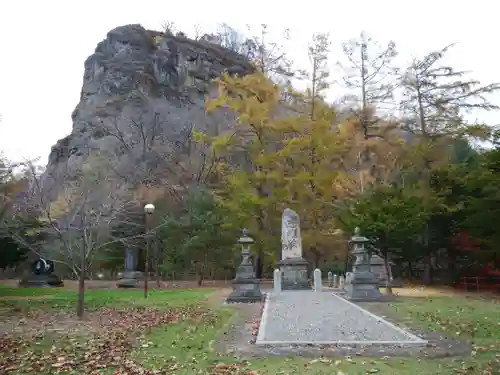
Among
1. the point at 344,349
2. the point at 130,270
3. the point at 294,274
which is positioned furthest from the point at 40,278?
the point at 344,349

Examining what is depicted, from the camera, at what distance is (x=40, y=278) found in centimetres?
2533

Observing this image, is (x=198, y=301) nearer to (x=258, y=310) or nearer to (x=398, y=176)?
(x=258, y=310)

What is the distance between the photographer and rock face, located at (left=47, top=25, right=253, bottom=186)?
123 ft

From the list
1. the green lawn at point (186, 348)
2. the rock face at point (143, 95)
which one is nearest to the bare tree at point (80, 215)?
the green lawn at point (186, 348)

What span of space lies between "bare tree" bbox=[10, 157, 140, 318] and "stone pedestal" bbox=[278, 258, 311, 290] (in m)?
7.70

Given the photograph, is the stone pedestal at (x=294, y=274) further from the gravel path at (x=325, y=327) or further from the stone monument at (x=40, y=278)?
the stone monument at (x=40, y=278)

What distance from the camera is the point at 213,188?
1246 inches

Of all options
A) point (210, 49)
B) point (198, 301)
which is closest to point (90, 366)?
point (198, 301)

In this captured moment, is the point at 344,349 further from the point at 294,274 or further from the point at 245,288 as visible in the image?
the point at 294,274

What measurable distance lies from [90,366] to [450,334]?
252 inches

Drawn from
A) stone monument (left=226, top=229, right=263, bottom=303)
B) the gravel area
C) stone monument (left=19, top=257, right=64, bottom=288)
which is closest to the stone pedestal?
stone monument (left=226, top=229, right=263, bottom=303)

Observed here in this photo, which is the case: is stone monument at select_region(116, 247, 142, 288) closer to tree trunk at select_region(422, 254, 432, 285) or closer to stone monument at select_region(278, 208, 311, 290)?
stone monument at select_region(278, 208, 311, 290)

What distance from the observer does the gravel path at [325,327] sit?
798 cm

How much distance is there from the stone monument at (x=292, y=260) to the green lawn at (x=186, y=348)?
8127 mm
